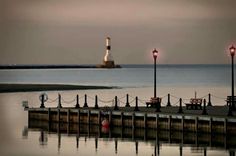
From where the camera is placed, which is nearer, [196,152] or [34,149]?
[196,152]

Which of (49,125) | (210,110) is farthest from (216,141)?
(49,125)

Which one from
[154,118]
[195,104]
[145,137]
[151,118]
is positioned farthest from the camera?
[195,104]

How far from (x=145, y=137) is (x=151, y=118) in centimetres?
152

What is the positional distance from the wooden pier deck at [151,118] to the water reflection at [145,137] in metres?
0.36

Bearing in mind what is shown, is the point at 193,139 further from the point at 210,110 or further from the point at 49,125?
the point at 49,125

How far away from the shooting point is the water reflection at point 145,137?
54.1m

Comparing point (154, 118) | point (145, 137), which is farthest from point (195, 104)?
point (145, 137)

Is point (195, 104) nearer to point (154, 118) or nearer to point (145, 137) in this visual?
point (154, 118)

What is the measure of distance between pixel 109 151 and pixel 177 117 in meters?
6.11

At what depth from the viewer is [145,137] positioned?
58781 mm

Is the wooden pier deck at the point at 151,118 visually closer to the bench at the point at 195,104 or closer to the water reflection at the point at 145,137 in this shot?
the water reflection at the point at 145,137

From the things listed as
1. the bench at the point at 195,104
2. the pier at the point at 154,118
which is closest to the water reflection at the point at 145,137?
the pier at the point at 154,118

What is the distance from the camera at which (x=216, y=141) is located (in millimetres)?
55281

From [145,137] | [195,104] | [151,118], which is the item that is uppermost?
[195,104]
